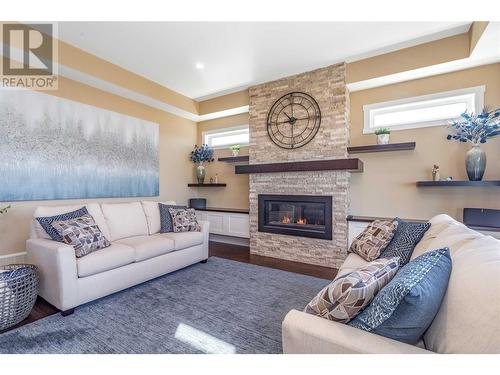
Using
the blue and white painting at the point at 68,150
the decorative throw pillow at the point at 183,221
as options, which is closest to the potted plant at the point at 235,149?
the blue and white painting at the point at 68,150

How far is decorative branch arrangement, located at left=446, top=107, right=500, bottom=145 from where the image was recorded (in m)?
2.74

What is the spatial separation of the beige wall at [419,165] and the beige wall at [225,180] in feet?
6.89

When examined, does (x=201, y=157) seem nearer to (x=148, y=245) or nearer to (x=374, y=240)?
(x=148, y=245)

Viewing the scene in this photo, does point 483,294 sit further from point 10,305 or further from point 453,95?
point 453,95

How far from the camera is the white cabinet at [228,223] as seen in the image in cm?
447

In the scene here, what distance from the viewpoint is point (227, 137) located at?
520 cm

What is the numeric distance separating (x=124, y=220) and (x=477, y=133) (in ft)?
15.1

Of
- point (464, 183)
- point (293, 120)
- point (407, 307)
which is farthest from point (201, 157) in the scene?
point (407, 307)

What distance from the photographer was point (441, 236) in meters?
1.67

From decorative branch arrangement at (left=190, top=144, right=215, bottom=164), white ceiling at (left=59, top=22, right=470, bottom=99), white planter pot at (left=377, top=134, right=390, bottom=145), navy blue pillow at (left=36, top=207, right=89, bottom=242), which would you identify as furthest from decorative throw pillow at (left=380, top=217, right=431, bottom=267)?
decorative branch arrangement at (left=190, top=144, right=215, bottom=164)

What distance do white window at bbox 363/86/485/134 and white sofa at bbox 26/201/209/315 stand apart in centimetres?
312

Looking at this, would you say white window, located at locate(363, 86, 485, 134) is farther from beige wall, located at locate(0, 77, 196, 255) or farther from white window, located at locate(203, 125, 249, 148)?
beige wall, located at locate(0, 77, 196, 255)

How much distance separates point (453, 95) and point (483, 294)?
3318 mm

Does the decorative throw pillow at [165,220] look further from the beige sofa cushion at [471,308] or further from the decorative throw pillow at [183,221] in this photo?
the beige sofa cushion at [471,308]
